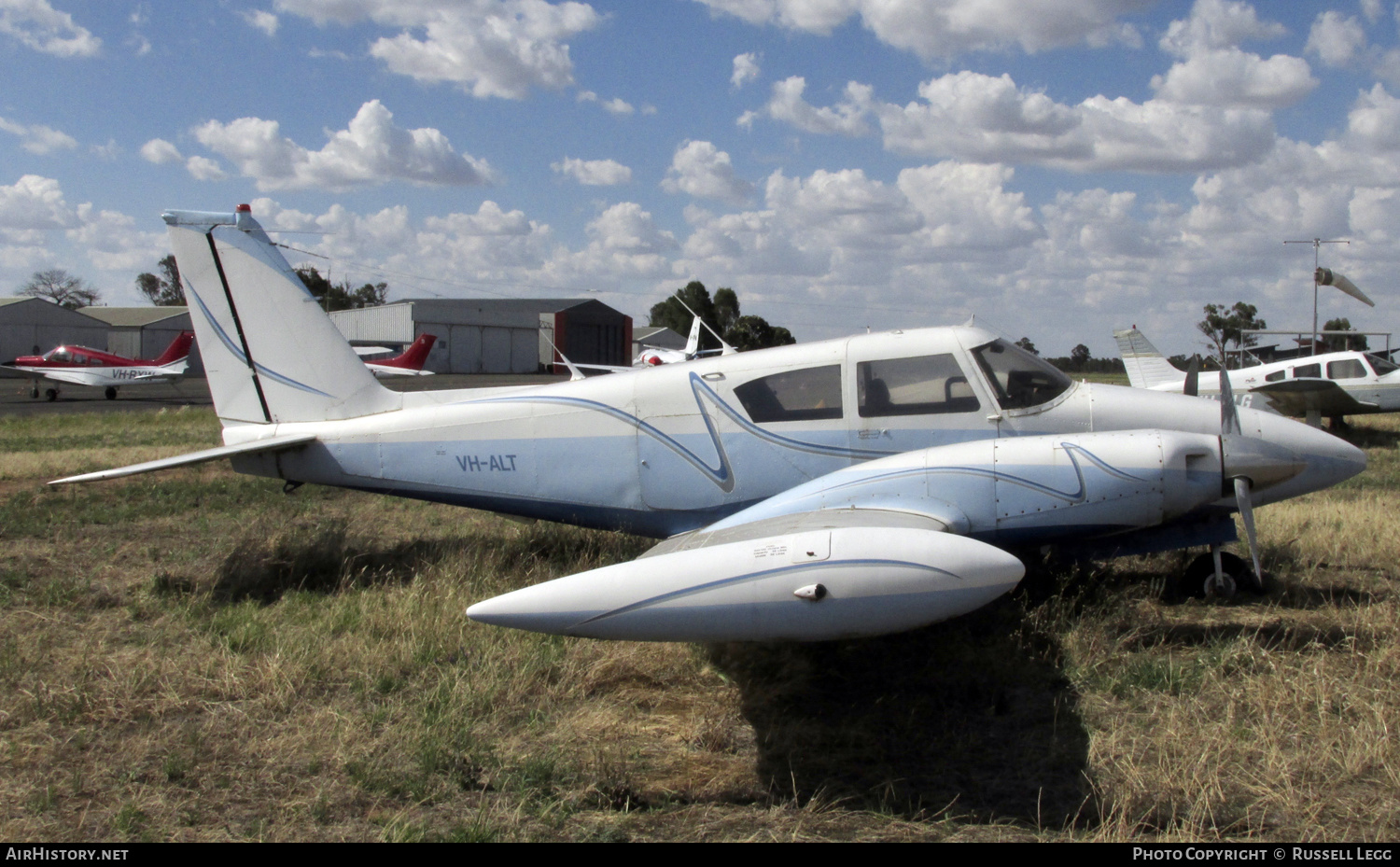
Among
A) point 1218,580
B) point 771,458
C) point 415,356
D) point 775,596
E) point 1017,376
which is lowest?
point 1218,580

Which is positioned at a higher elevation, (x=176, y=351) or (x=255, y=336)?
(x=176, y=351)

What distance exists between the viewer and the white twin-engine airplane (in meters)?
4.66

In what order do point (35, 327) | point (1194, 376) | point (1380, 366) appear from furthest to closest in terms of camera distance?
point (35, 327)
point (1380, 366)
point (1194, 376)

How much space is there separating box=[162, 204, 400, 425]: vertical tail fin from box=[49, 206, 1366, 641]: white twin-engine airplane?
0.02 meters

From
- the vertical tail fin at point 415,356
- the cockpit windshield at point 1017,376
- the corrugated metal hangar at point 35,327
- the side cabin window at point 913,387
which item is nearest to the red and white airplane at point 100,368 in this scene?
the vertical tail fin at point 415,356

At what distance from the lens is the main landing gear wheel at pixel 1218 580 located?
7227 millimetres

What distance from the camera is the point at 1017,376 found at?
23.9ft

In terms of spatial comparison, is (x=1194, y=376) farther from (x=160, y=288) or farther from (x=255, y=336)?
(x=160, y=288)

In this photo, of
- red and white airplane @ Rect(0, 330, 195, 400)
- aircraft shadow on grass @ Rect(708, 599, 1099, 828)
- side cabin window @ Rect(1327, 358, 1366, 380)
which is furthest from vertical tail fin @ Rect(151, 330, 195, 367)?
side cabin window @ Rect(1327, 358, 1366, 380)

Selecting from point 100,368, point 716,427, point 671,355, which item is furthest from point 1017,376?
point 100,368

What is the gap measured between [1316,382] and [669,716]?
823 inches

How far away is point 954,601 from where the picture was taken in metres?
4.65

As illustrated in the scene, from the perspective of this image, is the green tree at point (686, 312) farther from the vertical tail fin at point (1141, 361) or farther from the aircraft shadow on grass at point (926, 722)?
the aircraft shadow on grass at point (926, 722)
